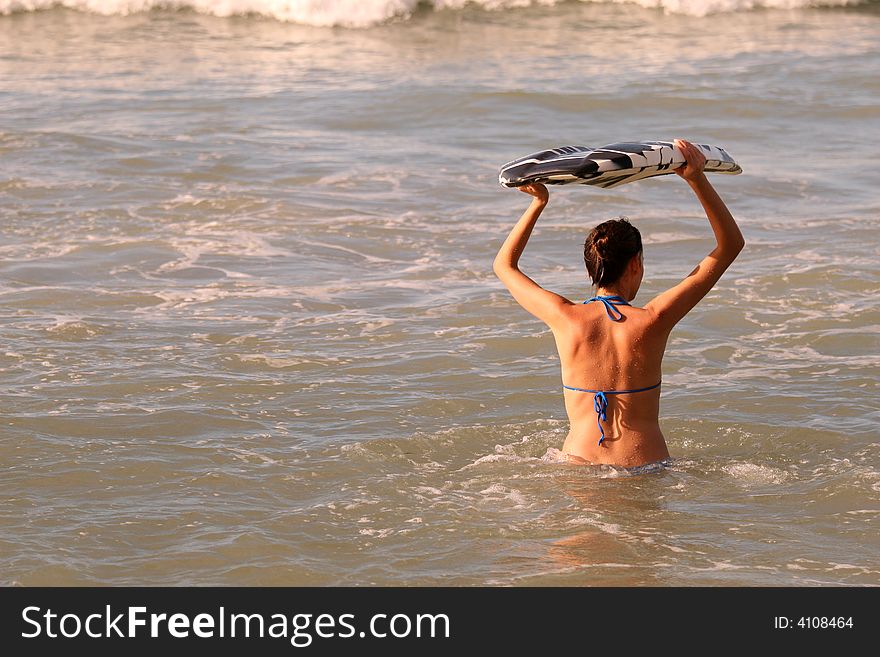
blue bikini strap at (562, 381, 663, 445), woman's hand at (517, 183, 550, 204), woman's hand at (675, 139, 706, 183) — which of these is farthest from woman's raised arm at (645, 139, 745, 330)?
woman's hand at (517, 183, 550, 204)

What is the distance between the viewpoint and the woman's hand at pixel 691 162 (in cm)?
528

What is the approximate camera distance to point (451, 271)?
9.74 metres

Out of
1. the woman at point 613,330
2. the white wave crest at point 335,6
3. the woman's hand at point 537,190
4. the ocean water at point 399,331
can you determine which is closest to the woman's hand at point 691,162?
the woman at point 613,330

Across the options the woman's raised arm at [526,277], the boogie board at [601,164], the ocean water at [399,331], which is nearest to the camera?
the boogie board at [601,164]

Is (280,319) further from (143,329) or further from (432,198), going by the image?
(432,198)

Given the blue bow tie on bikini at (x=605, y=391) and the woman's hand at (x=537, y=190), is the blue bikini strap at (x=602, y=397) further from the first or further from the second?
the woman's hand at (x=537, y=190)

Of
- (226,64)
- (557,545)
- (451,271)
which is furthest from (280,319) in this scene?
(226,64)

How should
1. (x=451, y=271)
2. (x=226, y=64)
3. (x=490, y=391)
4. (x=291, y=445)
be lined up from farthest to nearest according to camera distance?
1. (x=226, y=64)
2. (x=451, y=271)
3. (x=490, y=391)
4. (x=291, y=445)

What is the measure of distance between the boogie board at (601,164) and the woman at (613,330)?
0.13 metres

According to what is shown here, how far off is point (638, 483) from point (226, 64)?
14.1 metres

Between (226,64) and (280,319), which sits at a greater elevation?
(226,64)

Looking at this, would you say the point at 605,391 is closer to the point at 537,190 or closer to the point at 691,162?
the point at 537,190
